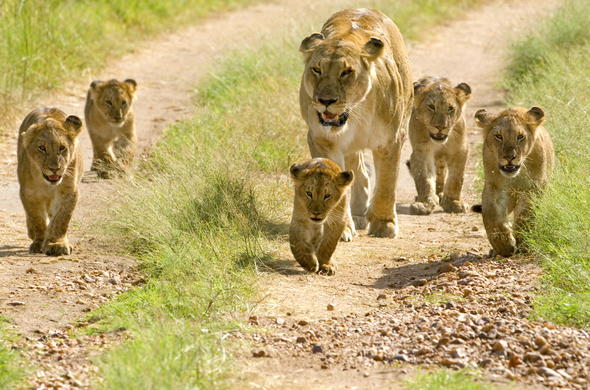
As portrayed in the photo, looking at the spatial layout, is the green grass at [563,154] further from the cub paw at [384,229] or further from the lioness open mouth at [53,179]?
the lioness open mouth at [53,179]

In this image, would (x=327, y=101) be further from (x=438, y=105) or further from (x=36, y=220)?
(x=36, y=220)

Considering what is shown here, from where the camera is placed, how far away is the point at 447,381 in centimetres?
528

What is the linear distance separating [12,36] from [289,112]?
383 cm

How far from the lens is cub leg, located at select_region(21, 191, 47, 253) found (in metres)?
8.20

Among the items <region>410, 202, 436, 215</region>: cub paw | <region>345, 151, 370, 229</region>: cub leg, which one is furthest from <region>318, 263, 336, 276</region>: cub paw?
<region>410, 202, 436, 215</region>: cub paw

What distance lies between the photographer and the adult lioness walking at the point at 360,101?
814cm

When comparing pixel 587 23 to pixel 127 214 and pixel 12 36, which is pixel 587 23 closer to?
pixel 12 36

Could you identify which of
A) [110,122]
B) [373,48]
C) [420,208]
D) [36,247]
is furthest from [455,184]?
[36,247]

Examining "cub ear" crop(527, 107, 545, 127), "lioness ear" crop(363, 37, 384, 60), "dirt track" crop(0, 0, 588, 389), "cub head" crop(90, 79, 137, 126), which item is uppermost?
"lioness ear" crop(363, 37, 384, 60)

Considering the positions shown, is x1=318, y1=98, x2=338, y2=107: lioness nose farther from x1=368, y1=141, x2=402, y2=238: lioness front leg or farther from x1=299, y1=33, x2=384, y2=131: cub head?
x1=368, y1=141, x2=402, y2=238: lioness front leg

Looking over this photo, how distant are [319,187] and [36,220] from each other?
85.0 inches

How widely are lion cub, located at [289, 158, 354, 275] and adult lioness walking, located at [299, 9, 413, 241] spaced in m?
0.63

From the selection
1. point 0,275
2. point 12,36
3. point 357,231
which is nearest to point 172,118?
point 12,36

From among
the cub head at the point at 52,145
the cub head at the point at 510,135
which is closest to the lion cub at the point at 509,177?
the cub head at the point at 510,135
